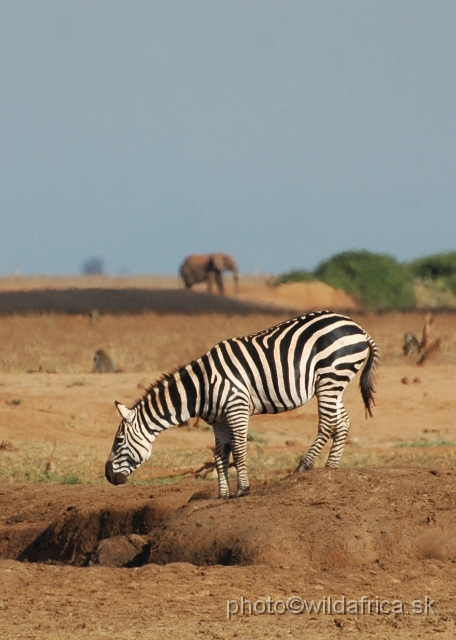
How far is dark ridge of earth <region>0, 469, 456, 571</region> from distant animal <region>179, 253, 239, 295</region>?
42.0 m

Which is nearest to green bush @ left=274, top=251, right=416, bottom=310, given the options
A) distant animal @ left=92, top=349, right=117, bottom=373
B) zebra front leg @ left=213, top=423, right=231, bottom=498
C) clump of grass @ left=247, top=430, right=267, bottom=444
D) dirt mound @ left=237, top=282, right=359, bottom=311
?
dirt mound @ left=237, top=282, right=359, bottom=311

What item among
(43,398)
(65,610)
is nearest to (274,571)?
(65,610)

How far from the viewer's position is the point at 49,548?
10312mm

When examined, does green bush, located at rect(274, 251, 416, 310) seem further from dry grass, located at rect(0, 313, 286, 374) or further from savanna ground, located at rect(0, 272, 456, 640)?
savanna ground, located at rect(0, 272, 456, 640)

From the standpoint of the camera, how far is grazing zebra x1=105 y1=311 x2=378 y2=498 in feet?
32.9

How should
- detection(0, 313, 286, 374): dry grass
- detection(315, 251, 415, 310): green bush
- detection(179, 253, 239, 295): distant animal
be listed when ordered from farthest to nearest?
detection(179, 253, 239, 295): distant animal
detection(315, 251, 415, 310): green bush
detection(0, 313, 286, 374): dry grass

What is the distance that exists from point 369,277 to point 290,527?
44.6m

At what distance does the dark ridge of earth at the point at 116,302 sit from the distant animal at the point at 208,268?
14107 mm

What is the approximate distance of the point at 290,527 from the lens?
8.20 m

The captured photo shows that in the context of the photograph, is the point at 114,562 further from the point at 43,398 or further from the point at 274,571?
the point at 43,398

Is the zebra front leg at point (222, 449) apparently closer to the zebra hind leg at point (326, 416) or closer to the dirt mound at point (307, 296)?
the zebra hind leg at point (326, 416)

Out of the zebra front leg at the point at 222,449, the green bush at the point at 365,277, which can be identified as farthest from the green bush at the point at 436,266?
the zebra front leg at the point at 222,449

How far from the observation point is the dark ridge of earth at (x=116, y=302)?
107 feet

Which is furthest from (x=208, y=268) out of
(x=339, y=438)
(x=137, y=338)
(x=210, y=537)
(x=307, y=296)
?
(x=210, y=537)
